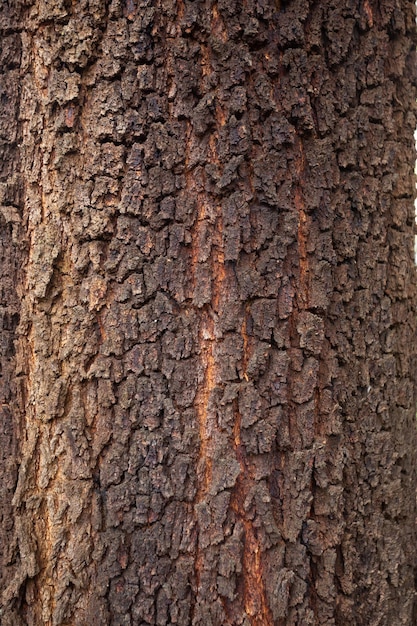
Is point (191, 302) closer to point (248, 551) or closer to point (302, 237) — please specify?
point (302, 237)

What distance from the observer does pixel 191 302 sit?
150 centimetres

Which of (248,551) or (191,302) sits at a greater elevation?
(191,302)

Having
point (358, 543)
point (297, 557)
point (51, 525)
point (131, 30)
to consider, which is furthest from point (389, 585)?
point (131, 30)

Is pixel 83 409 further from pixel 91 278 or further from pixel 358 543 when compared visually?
pixel 358 543

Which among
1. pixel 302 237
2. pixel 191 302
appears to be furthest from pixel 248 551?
pixel 302 237

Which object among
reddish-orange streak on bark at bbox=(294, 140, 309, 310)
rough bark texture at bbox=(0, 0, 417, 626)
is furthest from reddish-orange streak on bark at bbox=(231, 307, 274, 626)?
reddish-orange streak on bark at bbox=(294, 140, 309, 310)

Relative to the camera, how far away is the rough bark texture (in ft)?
4.89

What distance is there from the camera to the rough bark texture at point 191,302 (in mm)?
1490

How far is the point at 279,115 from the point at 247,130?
0.09 m

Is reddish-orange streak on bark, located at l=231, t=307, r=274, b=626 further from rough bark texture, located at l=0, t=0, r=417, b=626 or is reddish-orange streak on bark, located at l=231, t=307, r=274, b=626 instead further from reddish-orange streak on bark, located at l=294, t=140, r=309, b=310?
reddish-orange streak on bark, located at l=294, t=140, r=309, b=310

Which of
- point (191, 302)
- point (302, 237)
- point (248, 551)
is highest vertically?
point (302, 237)

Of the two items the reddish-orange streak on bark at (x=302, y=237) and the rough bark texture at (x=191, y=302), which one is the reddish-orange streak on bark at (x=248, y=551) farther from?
the reddish-orange streak on bark at (x=302, y=237)

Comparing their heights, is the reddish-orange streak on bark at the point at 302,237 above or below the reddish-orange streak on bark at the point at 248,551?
above

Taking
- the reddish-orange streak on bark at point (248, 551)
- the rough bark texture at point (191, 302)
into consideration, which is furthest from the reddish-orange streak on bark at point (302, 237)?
the reddish-orange streak on bark at point (248, 551)
